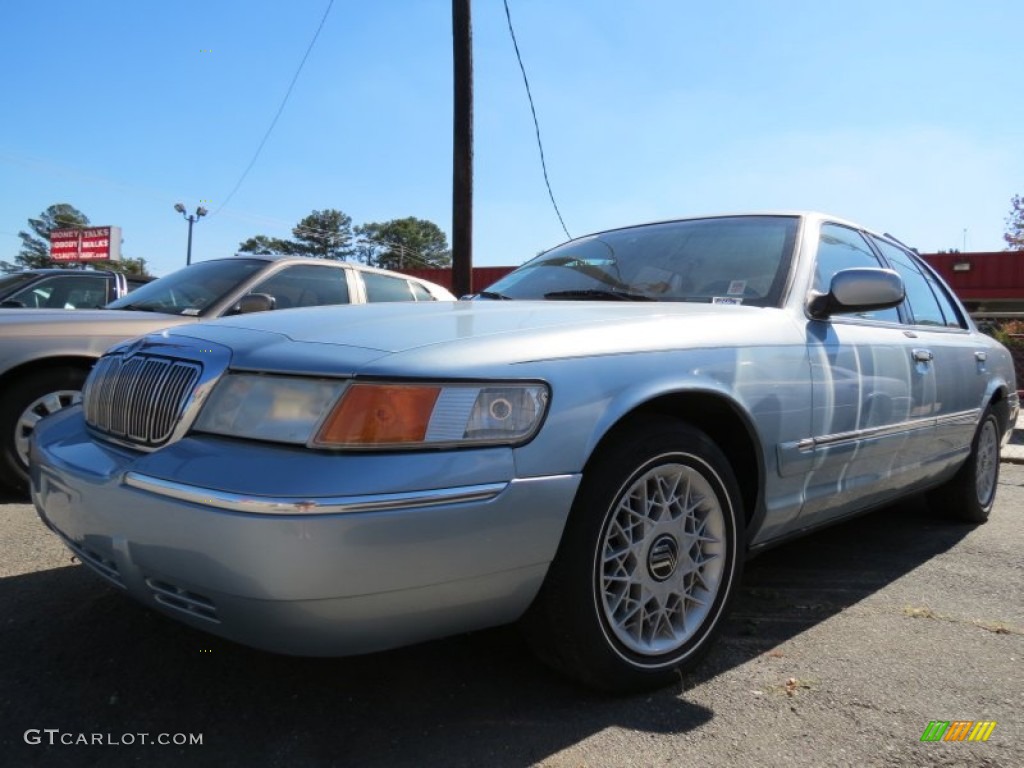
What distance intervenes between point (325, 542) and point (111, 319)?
3.75 meters

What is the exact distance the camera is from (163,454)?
1938 mm

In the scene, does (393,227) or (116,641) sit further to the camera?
(393,227)

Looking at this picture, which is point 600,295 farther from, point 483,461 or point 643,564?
point 483,461

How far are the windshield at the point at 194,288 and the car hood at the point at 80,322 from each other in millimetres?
154

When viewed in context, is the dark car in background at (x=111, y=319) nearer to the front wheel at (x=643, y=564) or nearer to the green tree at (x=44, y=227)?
the front wheel at (x=643, y=564)

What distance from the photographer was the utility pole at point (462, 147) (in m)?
8.91

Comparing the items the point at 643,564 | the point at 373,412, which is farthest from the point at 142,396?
the point at 643,564

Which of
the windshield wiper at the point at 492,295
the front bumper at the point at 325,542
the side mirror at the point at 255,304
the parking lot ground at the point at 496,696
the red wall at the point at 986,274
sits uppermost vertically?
the red wall at the point at 986,274

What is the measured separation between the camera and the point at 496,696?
223 centimetres

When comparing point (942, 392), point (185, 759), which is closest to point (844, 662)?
point (942, 392)

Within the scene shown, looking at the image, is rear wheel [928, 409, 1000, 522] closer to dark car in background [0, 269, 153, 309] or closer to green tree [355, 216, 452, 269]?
dark car in background [0, 269, 153, 309]

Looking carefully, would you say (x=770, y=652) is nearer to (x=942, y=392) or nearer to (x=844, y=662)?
(x=844, y=662)

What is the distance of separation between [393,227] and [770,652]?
85365mm

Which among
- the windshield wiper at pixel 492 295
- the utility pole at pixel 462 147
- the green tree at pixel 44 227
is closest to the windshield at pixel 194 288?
the windshield wiper at pixel 492 295
